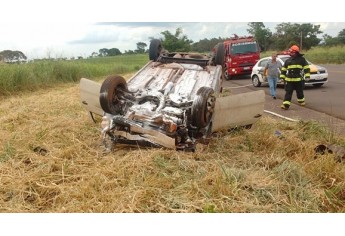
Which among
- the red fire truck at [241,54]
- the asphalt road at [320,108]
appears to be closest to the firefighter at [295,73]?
the asphalt road at [320,108]

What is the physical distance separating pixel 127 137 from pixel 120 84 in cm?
93

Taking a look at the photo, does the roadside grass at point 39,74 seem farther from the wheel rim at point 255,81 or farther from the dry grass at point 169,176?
the wheel rim at point 255,81

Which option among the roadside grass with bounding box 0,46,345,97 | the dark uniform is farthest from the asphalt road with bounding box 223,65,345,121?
the roadside grass with bounding box 0,46,345,97

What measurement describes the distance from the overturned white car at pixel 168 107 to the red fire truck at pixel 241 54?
14016 millimetres

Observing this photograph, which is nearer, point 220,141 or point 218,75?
point 220,141

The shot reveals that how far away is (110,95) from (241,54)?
16.1 m

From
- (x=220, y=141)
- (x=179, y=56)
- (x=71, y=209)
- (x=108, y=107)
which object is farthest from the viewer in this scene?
(x=179, y=56)

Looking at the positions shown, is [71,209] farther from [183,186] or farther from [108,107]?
[108,107]

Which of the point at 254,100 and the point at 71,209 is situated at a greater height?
the point at 254,100

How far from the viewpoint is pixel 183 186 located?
Answer: 11.6ft

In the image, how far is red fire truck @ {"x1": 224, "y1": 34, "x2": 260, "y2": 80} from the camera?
19.9 m

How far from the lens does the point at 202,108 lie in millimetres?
4582

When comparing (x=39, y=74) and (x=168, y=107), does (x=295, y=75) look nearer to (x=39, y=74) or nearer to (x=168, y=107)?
(x=168, y=107)

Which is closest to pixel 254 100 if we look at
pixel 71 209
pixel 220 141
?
pixel 220 141
